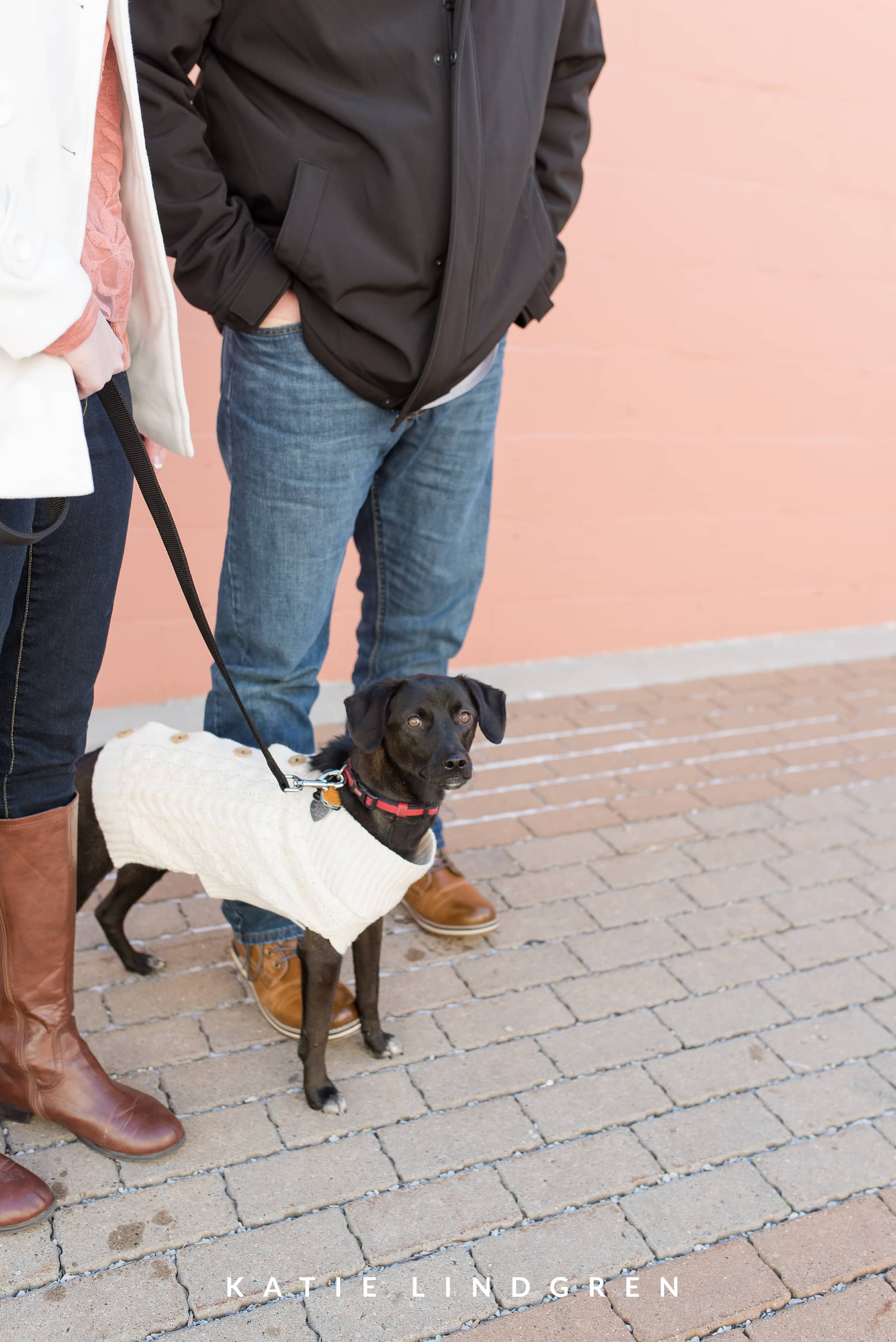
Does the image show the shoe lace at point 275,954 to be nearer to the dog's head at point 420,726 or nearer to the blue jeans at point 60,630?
the dog's head at point 420,726

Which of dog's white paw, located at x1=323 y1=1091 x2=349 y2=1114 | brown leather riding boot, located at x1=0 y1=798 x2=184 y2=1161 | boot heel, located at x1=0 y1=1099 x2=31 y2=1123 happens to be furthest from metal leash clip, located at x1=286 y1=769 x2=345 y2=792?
boot heel, located at x1=0 y1=1099 x2=31 y2=1123

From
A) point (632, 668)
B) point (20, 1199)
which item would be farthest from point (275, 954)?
point (632, 668)

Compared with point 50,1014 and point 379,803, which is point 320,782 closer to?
point 379,803

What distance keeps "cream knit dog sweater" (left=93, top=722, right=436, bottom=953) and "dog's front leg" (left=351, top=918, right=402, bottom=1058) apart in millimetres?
115

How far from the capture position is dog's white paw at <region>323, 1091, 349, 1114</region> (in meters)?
2.17

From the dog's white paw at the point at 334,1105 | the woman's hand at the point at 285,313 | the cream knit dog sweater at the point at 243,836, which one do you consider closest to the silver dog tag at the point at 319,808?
the cream knit dog sweater at the point at 243,836

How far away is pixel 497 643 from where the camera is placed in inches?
165

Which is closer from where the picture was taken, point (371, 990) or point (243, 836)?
point (243, 836)

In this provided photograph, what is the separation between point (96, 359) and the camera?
4.99 feet

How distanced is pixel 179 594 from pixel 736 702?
210 centimetres

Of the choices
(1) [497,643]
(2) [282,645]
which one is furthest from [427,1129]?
(1) [497,643]

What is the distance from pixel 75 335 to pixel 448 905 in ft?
5.57

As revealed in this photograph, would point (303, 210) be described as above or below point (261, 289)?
above

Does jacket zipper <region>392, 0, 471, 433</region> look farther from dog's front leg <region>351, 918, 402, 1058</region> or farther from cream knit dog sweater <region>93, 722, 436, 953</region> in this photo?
dog's front leg <region>351, 918, 402, 1058</region>
